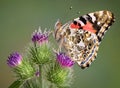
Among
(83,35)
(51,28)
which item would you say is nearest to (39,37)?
(83,35)

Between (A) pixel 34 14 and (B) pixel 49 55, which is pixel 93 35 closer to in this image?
(B) pixel 49 55

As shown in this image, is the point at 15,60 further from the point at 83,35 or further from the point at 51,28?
the point at 51,28

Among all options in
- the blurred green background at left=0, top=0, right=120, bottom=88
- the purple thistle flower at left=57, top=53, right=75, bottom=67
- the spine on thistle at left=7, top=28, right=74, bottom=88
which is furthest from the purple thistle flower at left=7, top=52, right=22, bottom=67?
the blurred green background at left=0, top=0, right=120, bottom=88

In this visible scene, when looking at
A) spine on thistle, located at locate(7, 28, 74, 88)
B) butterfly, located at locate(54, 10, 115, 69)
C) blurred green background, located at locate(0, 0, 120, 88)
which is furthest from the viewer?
blurred green background, located at locate(0, 0, 120, 88)

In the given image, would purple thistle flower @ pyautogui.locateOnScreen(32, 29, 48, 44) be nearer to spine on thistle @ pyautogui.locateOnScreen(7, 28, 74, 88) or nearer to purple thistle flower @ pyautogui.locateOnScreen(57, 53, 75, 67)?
spine on thistle @ pyautogui.locateOnScreen(7, 28, 74, 88)

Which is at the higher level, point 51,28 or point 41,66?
point 51,28

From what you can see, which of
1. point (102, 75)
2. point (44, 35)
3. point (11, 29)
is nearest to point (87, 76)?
point (102, 75)
